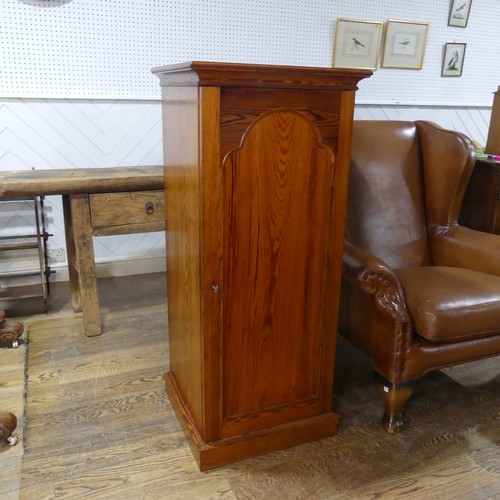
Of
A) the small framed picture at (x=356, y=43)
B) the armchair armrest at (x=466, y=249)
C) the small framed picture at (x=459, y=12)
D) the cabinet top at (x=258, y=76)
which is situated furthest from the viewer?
the small framed picture at (x=459, y=12)

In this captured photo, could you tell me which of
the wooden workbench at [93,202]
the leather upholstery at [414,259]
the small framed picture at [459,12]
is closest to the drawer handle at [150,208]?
the wooden workbench at [93,202]

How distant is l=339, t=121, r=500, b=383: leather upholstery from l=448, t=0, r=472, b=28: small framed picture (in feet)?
5.11

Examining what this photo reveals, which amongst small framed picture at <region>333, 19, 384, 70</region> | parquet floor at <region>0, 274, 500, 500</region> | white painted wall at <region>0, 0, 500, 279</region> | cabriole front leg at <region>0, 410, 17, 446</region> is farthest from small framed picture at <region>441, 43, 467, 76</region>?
cabriole front leg at <region>0, 410, 17, 446</region>

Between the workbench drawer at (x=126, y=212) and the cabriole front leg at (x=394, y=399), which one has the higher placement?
the workbench drawer at (x=126, y=212)

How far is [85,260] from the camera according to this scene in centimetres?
232

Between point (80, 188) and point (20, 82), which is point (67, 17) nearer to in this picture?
point (20, 82)

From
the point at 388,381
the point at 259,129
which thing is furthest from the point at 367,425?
the point at 259,129

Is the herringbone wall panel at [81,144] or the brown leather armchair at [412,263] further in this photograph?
the herringbone wall panel at [81,144]

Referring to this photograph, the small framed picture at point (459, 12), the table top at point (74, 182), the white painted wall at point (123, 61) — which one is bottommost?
the table top at point (74, 182)

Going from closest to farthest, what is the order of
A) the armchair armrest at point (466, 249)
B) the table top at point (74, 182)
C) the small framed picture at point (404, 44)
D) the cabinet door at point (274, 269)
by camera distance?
1. the cabinet door at point (274, 269)
2. the armchair armrest at point (466, 249)
3. the table top at point (74, 182)
4. the small framed picture at point (404, 44)

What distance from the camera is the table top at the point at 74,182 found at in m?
2.20

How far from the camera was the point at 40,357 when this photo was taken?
2195 mm

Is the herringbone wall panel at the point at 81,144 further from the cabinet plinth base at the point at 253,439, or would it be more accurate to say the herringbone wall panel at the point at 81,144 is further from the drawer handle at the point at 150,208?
the cabinet plinth base at the point at 253,439

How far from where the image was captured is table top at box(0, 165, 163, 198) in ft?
7.22
